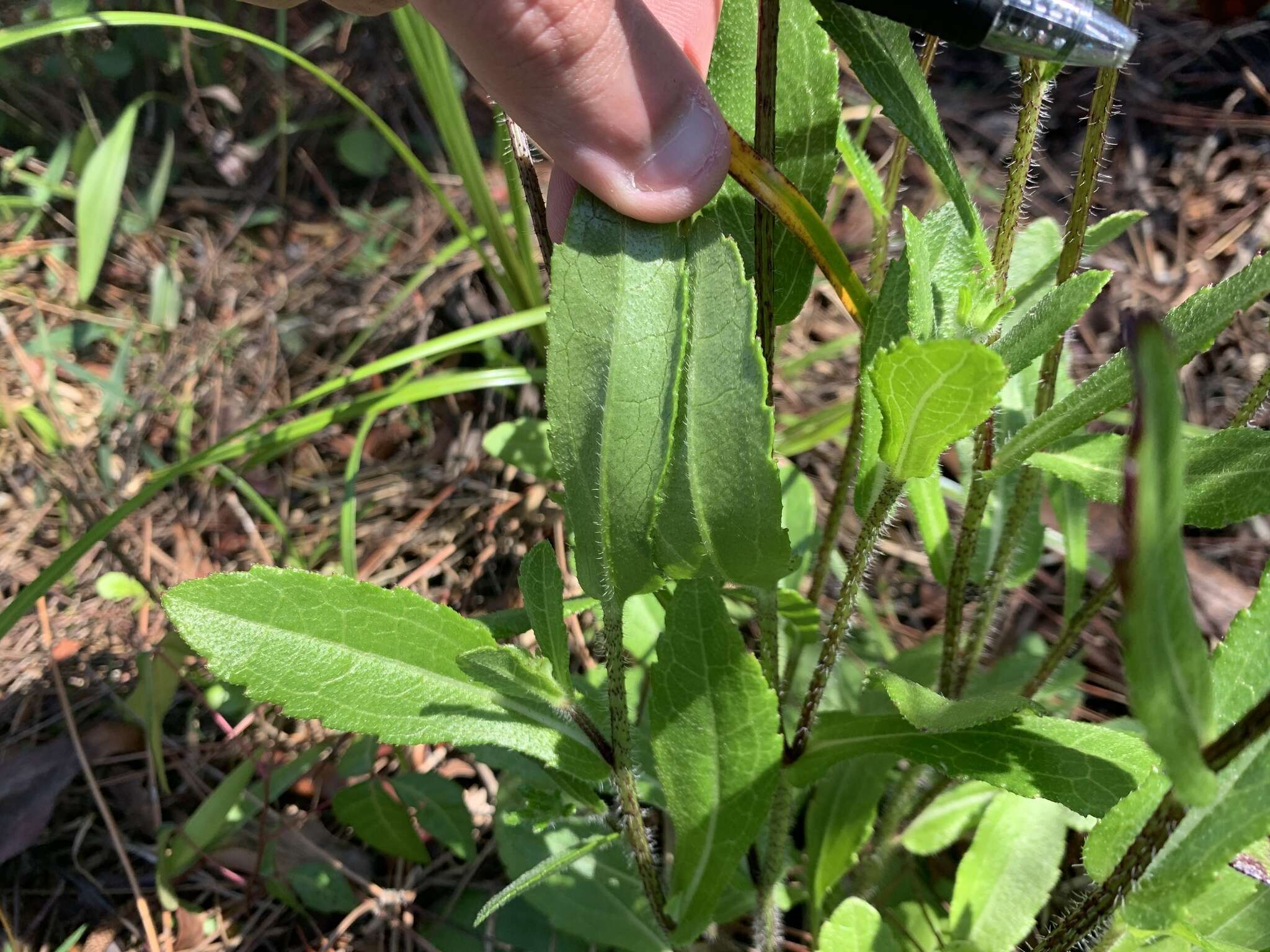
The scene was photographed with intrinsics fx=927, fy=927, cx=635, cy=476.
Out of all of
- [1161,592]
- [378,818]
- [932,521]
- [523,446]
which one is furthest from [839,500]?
[378,818]

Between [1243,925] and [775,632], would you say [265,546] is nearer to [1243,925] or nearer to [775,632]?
[775,632]

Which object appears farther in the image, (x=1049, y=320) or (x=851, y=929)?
(x=851, y=929)

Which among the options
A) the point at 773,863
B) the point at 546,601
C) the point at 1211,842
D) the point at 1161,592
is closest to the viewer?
the point at 1161,592

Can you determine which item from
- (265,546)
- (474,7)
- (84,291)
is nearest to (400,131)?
(84,291)

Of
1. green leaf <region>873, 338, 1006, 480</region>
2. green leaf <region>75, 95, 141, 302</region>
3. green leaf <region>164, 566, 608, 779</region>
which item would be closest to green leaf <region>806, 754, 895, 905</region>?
green leaf <region>164, 566, 608, 779</region>

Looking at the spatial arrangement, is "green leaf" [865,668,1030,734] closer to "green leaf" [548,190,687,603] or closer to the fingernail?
"green leaf" [548,190,687,603]

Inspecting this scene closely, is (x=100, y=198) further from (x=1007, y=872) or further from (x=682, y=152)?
(x=1007, y=872)
